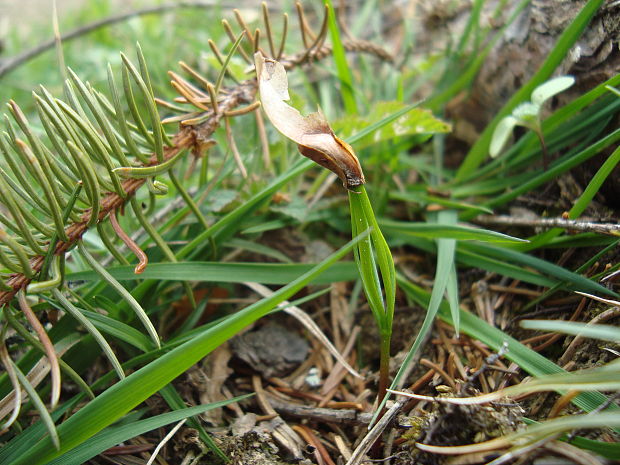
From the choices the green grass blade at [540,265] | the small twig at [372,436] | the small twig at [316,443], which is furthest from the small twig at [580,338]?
the small twig at [316,443]

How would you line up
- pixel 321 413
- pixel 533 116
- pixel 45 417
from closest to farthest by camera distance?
pixel 45 417
pixel 321 413
pixel 533 116

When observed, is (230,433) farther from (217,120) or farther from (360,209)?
(217,120)

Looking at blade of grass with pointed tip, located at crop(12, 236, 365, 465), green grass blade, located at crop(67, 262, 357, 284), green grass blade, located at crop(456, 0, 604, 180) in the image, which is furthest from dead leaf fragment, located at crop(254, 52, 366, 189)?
green grass blade, located at crop(456, 0, 604, 180)

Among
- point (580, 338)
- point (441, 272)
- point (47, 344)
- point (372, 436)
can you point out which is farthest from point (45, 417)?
point (580, 338)

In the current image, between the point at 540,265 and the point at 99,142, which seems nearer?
the point at 99,142

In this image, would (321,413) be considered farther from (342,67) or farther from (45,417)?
(342,67)

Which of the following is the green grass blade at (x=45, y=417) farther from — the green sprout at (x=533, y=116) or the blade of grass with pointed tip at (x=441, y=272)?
the green sprout at (x=533, y=116)

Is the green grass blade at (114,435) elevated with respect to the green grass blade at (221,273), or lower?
lower

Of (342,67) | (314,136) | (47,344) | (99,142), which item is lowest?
(47,344)
